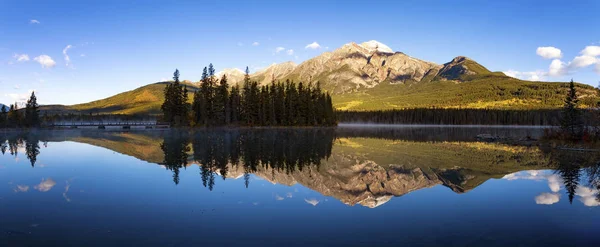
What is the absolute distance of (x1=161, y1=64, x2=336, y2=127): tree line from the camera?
109m

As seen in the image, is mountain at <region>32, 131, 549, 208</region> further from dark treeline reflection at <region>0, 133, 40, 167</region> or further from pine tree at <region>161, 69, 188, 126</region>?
pine tree at <region>161, 69, 188, 126</region>

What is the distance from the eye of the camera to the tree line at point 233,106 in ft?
358

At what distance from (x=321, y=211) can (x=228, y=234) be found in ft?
14.1

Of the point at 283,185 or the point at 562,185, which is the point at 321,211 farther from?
the point at 562,185

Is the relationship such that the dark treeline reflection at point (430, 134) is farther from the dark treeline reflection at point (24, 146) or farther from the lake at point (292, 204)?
the dark treeline reflection at point (24, 146)

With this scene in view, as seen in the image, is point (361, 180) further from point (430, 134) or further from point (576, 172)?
point (430, 134)

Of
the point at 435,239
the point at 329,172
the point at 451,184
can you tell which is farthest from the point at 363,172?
the point at 435,239

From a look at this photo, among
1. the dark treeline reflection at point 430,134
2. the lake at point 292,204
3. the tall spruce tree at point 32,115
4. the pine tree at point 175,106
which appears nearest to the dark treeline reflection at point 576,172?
the lake at point 292,204

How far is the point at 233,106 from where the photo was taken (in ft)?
368

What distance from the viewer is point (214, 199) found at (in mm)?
16266

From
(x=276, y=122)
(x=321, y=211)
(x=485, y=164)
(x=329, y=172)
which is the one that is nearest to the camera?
(x=321, y=211)

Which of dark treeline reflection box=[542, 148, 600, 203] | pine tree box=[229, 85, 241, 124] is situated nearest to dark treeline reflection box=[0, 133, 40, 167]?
dark treeline reflection box=[542, 148, 600, 203]

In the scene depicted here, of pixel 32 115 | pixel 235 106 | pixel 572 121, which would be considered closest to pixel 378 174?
pixel 572 121

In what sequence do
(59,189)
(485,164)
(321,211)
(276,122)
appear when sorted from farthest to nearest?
(276,122), (485,164), (59,189), (321,211)
